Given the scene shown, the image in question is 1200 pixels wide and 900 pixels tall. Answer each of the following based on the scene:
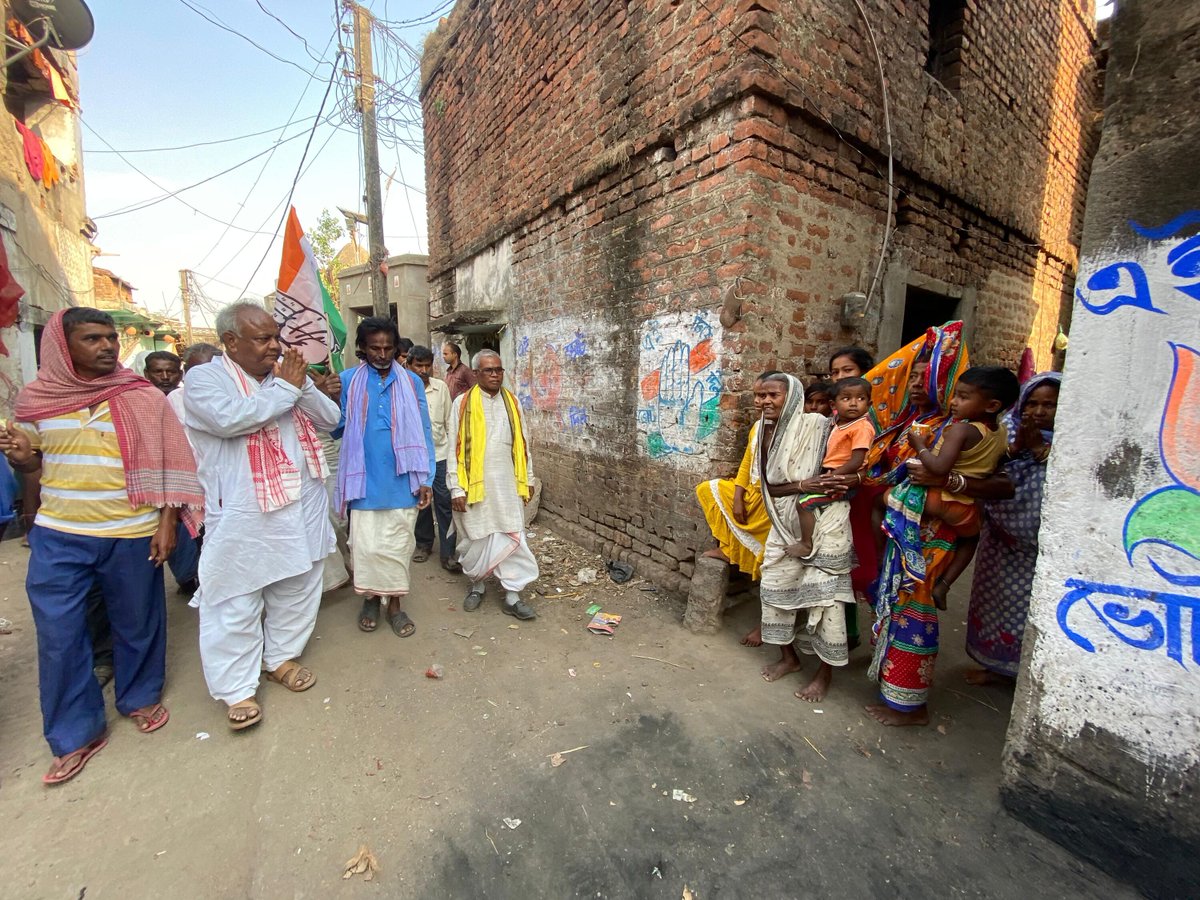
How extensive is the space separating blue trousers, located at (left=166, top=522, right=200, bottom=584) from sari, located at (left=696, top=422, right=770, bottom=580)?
11.9 ft

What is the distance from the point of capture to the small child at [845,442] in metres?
2.50

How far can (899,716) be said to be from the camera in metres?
2.46

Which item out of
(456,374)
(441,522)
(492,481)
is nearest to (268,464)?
(492,481)

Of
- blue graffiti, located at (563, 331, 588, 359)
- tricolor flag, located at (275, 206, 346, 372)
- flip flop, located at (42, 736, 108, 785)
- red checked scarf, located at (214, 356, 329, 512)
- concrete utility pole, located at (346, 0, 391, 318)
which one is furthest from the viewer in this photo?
concrete utility pole, located at (346, 0, 391, 318)

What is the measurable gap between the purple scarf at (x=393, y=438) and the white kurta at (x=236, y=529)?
400 millimetres

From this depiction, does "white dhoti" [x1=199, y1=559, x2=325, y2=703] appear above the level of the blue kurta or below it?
below

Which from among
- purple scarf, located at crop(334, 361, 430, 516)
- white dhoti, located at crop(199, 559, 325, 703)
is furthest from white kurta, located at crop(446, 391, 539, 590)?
white dhoti, located at crop(199, 559, 325, 703)

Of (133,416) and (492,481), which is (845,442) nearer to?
(492,481)

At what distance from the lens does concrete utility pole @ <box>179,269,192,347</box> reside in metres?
25.5

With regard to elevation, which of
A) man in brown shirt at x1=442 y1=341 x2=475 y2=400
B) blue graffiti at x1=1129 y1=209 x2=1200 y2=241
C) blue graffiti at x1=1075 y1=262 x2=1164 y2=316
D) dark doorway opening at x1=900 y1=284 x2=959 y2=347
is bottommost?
man in brown shirt at x1=442 y1=341 x2=475 y2=400

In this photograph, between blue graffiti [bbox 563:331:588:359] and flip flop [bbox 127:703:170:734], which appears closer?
flip flop [bbox 127:703:170:734]

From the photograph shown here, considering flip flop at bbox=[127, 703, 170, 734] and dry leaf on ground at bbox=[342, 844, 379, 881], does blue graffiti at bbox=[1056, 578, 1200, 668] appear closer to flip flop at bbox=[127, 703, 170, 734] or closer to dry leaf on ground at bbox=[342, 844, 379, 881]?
dry leaf on ground at bbox=[342, 844, 379, 881]

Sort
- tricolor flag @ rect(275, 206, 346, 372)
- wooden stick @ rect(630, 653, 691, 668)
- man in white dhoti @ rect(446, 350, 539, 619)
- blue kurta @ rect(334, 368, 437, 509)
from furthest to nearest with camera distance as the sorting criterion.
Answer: man in white dhoti @ rect(446, 350, 539, 619) → tricolor flag @ rect(275, 206, 346, 372) → blue kurta @ rect(334, 368, 437, 509) → wooden stick @ rect(630, 653, 691, 668)

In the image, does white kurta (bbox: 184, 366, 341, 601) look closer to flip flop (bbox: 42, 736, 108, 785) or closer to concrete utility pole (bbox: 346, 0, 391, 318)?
flip flop (bbox: 42, 736, 108, 785)
